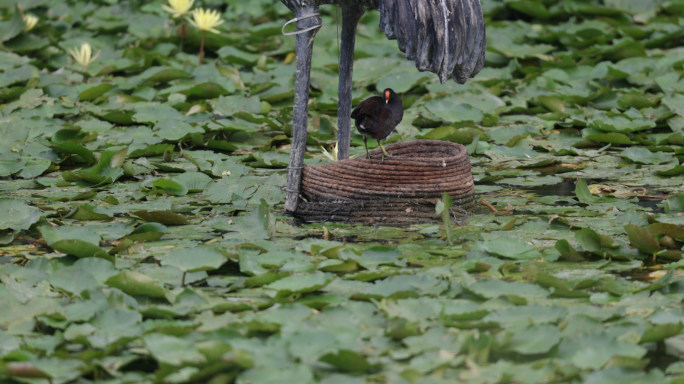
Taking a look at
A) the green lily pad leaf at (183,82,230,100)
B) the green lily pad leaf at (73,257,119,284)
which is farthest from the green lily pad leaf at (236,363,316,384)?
the green lily pad leaf at (183,82,230,100)

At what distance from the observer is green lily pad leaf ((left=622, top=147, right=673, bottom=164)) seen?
4270 millimetres

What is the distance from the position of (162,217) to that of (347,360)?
1.53 m

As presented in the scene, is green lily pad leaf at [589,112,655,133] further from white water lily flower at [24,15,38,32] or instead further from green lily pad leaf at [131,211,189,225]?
white water lily flower at [24,15,38,32]

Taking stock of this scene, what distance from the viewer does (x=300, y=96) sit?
3.37 metres

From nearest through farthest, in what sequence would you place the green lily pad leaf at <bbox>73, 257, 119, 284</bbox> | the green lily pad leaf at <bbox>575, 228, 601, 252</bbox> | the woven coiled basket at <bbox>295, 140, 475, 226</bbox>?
the green lily pad leaf at <bbox>73, 257, 119, 284</bbox>
the green lily pad leaf at <bbox>575, 228, 601, 252</bbox>
the woven coiled basket at <bbox>295, 140, 475, 226</bbox>

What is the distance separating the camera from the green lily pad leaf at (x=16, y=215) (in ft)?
10.2

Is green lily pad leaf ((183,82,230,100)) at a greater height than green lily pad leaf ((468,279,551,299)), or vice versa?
green lily pad leaf ((183,82,230,100))

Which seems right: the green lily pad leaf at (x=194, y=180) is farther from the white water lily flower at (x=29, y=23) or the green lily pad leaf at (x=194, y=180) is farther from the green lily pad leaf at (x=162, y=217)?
the white water lily flower at (x=29, y=23)

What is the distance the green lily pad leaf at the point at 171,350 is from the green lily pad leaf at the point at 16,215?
129 cm

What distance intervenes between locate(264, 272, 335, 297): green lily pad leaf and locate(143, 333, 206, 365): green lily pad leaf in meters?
0.43

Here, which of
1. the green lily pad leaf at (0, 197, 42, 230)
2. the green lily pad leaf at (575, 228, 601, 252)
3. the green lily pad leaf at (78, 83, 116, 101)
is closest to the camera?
the green lily pad leaf at (575, 228, 601, 252)

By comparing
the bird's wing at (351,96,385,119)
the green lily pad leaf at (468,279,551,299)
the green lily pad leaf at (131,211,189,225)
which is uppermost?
the bird's wing at (351,96,385,119)

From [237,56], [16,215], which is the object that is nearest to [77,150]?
[16,215]

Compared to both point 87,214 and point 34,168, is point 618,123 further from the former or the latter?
point 34,168
